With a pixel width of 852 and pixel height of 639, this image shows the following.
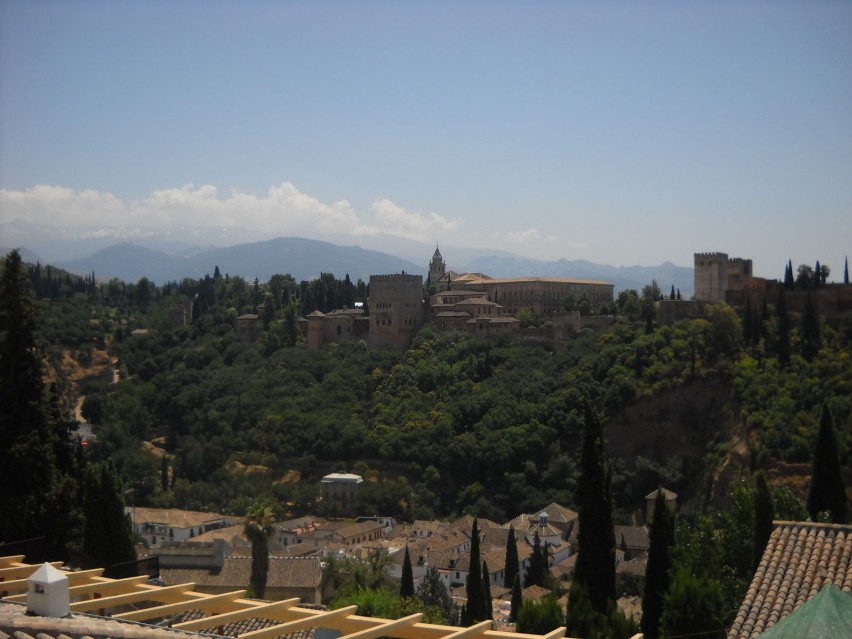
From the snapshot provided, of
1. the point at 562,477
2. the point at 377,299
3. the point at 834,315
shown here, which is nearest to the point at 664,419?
the point at 562,477

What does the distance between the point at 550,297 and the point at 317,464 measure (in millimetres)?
20515

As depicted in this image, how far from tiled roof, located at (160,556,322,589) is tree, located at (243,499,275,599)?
82 centimetres

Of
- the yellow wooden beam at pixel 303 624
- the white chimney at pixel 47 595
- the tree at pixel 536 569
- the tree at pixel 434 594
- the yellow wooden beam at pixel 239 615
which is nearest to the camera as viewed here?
the yellow wooden beam at pixel 303 624

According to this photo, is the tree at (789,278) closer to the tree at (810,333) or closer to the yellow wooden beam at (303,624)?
the tree at (810,333)

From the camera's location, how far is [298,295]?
72.6m

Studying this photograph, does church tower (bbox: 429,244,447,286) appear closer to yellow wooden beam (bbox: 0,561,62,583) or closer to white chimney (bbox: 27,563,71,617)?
yellow wooden beam (bbox: 0,561,62,583)

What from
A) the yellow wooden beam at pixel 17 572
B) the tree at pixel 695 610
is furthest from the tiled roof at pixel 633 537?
the yellow wooden beam at pixel 17 572

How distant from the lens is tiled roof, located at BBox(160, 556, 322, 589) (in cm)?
2695

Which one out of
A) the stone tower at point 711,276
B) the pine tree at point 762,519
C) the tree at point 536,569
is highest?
the stone tower at point 711,276

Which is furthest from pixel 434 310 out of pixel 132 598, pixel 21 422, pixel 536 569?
pixel 132 598

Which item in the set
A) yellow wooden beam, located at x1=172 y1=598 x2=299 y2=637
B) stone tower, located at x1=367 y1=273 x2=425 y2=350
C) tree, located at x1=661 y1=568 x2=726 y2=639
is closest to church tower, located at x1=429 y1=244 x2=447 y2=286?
stone tower, located at x1=367 y1=273 x2=425 y2=350

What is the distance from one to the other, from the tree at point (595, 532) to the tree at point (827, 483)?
5021 mm

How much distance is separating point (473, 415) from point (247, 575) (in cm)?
2386

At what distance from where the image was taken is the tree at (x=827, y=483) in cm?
2153
